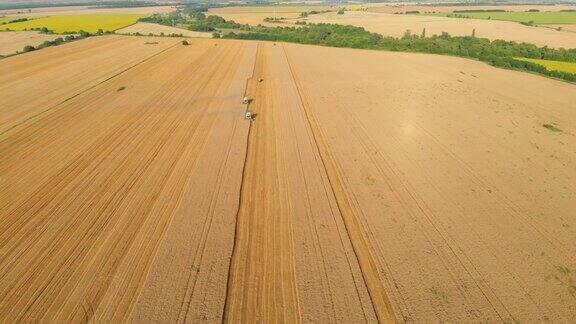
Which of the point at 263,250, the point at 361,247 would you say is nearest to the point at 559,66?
the point at 361,247

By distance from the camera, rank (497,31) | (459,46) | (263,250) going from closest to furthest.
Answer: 1. (263,250)
2. (459,46)
3. (497,31)

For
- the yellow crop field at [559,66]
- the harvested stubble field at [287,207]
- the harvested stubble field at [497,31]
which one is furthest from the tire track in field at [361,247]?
Answer: the harvested stubble field at [497,31]

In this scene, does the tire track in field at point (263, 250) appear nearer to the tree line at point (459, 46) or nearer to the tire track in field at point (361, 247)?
the tire track in field at point (361, 247)

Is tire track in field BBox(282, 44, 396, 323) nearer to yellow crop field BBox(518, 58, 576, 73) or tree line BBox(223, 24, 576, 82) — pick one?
tree line BBox(223, 24, 576, 82)

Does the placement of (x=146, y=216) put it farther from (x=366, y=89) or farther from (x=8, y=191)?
(x=366, y=89)

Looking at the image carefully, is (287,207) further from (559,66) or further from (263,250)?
(559,66)

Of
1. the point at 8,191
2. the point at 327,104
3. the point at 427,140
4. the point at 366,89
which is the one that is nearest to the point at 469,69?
the point at 366,89
